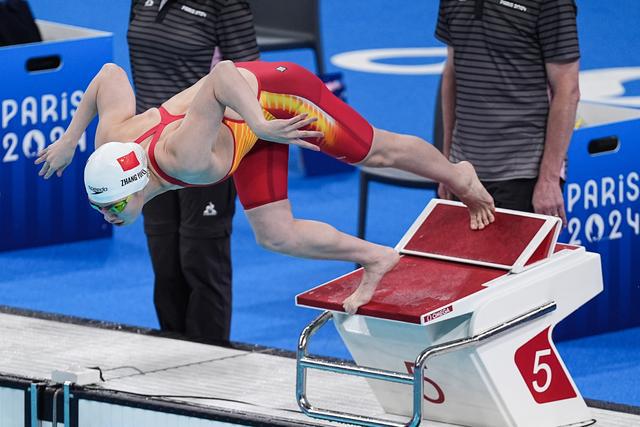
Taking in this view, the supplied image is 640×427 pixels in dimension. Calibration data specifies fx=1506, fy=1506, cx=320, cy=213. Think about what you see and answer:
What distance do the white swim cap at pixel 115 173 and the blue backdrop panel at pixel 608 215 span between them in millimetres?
2713

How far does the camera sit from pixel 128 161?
468 centimetres

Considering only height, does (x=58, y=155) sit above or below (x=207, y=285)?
above

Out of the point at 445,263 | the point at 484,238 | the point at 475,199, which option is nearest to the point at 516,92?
the point at 475,199

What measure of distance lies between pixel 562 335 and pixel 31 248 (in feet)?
10.6

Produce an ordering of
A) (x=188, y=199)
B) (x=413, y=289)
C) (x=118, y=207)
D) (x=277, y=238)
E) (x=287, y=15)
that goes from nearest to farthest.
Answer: (x=118, y=207)
(x=413, y=289)
(x=277, y=238)
(x=188, y=199)
(x=287, y=15)

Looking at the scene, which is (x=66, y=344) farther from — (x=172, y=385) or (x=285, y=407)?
(x=285, y=407)

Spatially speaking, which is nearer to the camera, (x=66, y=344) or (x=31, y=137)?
(x=66, y=344)

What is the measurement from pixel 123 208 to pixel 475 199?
48.6 inches

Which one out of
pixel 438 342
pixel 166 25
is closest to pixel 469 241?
pixel 438 342

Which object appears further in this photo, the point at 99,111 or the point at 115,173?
the point at 99,111

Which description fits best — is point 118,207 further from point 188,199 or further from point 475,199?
point 188,199

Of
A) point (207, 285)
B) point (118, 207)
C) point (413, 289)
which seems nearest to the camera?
point (118, 207)

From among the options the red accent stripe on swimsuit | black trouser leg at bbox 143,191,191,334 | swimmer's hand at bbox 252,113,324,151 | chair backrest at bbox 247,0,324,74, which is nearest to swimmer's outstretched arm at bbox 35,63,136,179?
the red accent stripe on swimsuit

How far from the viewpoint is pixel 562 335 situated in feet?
22.9
